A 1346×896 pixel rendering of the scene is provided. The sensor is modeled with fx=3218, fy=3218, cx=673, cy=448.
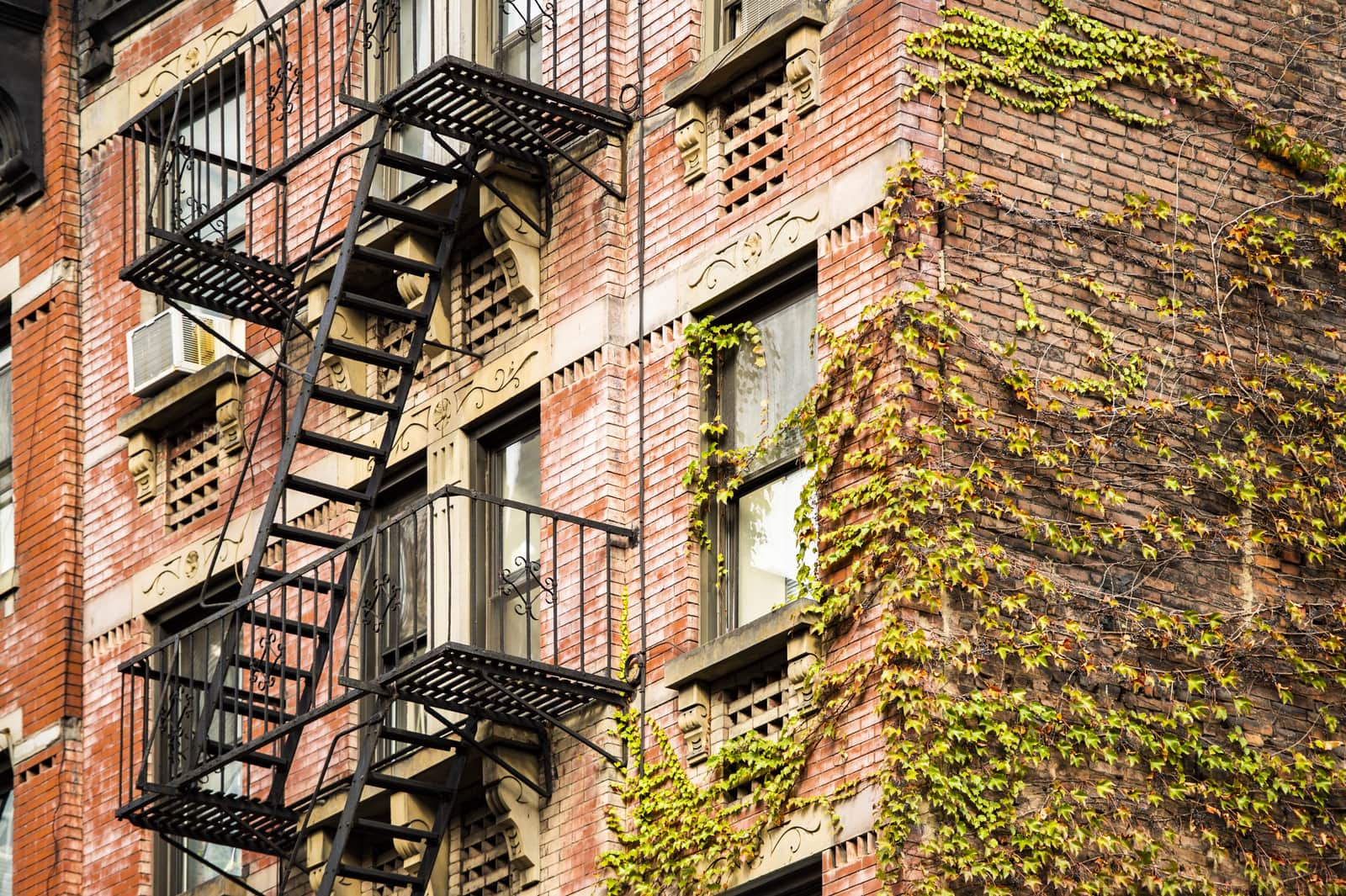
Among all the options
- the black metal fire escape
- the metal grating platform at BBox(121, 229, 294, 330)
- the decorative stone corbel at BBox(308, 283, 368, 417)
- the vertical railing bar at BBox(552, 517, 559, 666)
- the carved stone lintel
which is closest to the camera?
the vertical railing bar at BBox(552, 517, 559, 666)

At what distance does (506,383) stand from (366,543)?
1539 millimetres

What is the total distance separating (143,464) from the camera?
25.6 meters

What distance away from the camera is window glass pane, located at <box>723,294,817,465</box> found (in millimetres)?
19781

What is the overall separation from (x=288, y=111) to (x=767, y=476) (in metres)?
5.22

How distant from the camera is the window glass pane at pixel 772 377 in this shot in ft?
64.9

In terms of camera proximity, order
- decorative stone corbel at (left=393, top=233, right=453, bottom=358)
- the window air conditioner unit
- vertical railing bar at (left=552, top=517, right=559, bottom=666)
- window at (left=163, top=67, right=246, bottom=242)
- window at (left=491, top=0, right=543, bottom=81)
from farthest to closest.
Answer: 1. the window air conditioner unit
2. window at (left=163, top=67, right=246, bottom=242)
3. window at (left=491, top=0, right=543, bottom=81)
4. decorative stone corbel at (left=393, top=233, right=453, bottom=358)
5. vertical railing bar at (left=552, top=517, right=559, bottom=666)

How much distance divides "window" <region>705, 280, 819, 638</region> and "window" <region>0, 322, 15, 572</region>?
949cm

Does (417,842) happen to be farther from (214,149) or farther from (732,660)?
(214,149)

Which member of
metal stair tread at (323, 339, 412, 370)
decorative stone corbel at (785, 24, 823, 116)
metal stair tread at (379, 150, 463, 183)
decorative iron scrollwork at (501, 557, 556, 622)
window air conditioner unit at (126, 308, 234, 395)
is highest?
window air conditioner unit at (126, 308, 234, 395)

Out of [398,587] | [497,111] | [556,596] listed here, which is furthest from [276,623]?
[497,111]

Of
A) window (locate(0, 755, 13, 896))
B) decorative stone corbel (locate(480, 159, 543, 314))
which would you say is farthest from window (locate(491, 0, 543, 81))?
window (locate(0, 755, 13, 896))

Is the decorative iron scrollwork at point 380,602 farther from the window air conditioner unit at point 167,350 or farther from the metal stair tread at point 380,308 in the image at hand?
the window air conditioner unit at point 167,350

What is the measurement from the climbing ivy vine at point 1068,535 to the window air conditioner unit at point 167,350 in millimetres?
6102

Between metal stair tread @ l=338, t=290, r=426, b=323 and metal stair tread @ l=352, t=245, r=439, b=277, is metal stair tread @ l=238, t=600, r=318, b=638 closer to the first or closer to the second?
metal stair tread @ l=338, t=290, r=426, b=323
